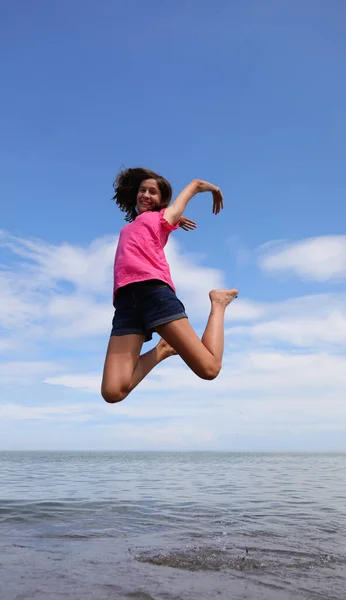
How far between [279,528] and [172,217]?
4639 millimetres

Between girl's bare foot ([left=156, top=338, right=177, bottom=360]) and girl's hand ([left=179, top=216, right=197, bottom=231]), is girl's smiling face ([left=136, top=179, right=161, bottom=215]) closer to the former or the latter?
girl's hand ([left=179, top=216, right=197, bottom=231])

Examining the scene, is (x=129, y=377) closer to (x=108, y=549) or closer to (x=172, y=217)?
(x=172, y=217)

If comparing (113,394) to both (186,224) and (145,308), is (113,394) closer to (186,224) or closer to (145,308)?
(145,308)

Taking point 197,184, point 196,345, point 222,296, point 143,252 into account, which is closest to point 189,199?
point 197,184

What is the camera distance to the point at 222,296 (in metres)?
5.27

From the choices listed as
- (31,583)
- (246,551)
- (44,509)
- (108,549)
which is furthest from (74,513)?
(31,583)

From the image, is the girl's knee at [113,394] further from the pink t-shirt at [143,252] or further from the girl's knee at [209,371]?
the pink t-shirt at [143,252]

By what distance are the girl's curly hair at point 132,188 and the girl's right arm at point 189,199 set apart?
0.35 metres

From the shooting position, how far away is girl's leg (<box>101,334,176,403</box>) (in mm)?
4703

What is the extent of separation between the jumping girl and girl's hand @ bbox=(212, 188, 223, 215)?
0.99 feet

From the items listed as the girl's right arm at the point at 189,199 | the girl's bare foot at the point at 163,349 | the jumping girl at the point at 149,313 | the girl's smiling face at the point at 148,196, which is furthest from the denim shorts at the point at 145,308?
the girl's smiling face at the point at 148,196

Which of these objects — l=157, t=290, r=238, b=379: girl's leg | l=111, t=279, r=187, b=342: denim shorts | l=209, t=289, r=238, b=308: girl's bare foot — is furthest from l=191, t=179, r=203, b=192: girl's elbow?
l=157, t=290, r=238, b=379: girl's leg

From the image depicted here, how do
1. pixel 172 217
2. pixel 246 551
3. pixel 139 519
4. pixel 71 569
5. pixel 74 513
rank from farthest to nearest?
1. pixel 74 513
2. pixel 139 519
3. pixel 246 551
4. pixel 172 217
5. pixel 71 569

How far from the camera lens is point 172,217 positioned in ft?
16.6
